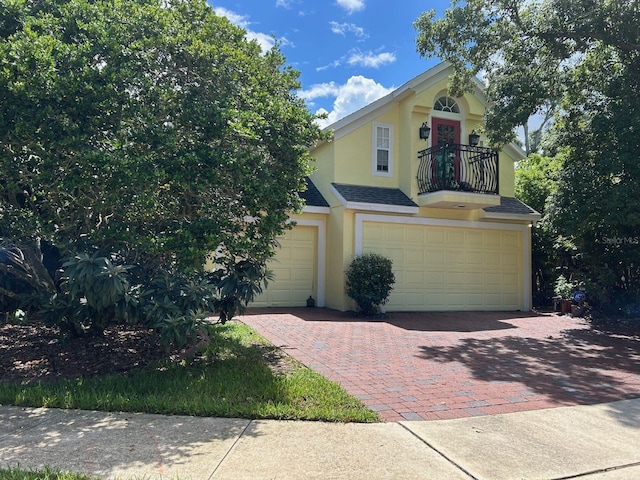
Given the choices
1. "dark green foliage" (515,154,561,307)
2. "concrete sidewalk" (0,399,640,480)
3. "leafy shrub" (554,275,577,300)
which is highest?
"dark green foliage" (515,154,561,307)

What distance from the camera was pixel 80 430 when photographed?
13.6ft

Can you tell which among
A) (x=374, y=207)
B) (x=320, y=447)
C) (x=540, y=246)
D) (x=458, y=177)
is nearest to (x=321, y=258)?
(x=374, y=207)

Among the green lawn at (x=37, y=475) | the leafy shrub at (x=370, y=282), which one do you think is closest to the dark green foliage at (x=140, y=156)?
the green lawn at (x=37, y=475)

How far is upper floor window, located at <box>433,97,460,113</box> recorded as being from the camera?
13477mm

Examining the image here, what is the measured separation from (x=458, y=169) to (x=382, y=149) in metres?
2.16

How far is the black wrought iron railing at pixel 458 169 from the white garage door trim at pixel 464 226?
94 centimetres

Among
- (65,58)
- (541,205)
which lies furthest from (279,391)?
(541,205)

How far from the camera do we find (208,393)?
5117 millimetres

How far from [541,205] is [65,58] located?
14.2 metres

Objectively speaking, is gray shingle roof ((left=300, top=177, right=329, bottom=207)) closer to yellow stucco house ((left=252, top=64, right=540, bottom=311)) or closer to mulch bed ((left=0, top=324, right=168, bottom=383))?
yellow stucco house ((left=252, top=64, right=540, bottom=311))

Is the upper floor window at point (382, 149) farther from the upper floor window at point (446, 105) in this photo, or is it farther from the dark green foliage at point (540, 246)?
the dark green foliage at point (540, 246)

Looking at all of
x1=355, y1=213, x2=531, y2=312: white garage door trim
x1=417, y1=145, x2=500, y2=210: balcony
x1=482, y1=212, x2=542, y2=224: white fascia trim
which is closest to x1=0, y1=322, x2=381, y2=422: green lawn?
x1=355, y1=213, x2=531, y2=312: white garage door trim

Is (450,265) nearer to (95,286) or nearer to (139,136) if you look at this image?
(139,136)

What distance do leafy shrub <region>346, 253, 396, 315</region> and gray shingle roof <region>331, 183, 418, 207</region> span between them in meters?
1.56
